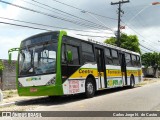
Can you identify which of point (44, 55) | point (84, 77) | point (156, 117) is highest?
point (44, 55)

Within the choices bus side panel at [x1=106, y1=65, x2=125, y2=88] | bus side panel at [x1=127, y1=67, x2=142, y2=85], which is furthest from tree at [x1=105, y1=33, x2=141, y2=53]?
bus side panel at [x1=106, y1=65, x2=125, y2=88]

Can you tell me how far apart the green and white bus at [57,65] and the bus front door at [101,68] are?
2.1 inches

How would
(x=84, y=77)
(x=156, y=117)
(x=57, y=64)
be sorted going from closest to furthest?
(x=156, y=117), (x=57, y=64), (x=84, y=77)

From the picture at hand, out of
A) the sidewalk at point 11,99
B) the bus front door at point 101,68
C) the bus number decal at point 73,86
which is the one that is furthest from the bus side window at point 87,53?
the sidewalk at point 11,99

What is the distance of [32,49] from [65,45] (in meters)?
1.54

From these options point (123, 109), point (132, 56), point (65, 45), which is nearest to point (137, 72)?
point (132, 56)

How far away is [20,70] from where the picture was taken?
49.9 feet

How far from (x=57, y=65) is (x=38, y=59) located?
106 centimetres

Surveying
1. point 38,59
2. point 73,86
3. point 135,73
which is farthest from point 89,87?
point 135,73

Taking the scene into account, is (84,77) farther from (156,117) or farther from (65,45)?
(156,117)

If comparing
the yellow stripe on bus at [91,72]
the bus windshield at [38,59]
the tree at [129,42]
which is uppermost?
the tree at [129,42]

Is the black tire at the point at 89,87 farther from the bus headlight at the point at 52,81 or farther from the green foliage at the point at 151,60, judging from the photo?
the green foliage at the point at 151,60

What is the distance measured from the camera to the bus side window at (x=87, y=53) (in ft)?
53.8

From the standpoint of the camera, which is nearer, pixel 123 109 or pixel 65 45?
pixel 123 109
